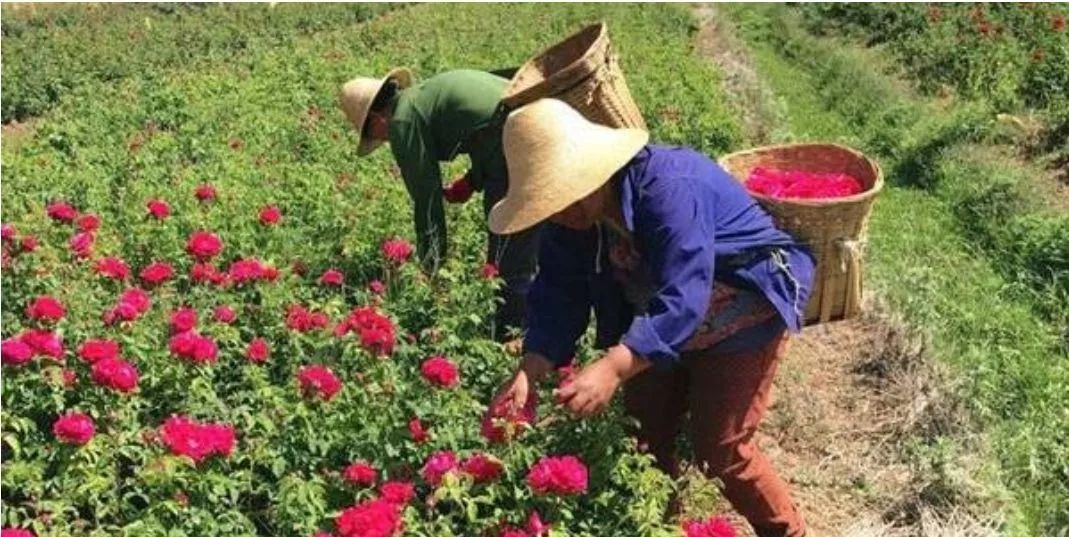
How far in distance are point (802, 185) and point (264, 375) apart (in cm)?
180

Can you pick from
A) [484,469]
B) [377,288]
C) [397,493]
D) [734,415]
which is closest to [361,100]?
[377,288]

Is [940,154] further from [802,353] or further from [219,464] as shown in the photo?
[219,464]

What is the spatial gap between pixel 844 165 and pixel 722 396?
4.05 feet

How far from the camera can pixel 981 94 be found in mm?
11312

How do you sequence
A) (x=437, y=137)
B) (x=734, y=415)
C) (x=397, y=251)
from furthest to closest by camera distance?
(x=437, y=137), (x=397, y=251), (x=734, y=415)

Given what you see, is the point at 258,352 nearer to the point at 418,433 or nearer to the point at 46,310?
the point at 46,310

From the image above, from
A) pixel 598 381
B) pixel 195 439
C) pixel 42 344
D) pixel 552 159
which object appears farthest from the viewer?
pixel 42 344

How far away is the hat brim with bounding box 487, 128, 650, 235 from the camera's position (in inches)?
107

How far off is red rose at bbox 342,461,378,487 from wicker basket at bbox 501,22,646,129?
158cm

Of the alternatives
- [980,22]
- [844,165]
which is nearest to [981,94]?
[980,22]

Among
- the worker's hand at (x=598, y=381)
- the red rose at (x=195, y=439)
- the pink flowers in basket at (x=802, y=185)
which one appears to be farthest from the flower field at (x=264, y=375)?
the pink flowers in basket at (x=802, y=185)

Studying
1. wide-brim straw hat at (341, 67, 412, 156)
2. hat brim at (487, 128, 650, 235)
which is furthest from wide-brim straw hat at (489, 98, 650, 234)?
wide-brim straw hat at (341, 67, 412, 156)

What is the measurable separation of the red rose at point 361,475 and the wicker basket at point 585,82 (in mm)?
1578

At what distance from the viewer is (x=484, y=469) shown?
2576 mm
